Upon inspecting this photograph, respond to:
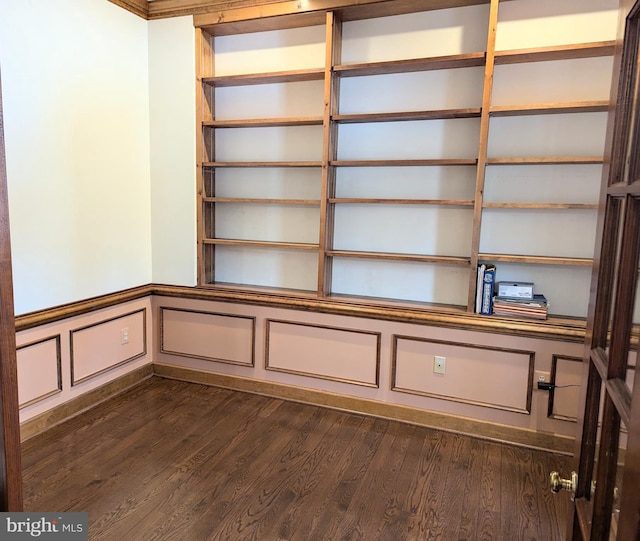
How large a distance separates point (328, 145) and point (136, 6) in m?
1.67

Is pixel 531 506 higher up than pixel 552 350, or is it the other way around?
pixel 552 350

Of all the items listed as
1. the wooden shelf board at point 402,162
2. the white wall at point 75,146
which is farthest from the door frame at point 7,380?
the wooden shelf board at point 402,162

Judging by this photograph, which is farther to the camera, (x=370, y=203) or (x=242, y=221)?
(x=242, y=221)

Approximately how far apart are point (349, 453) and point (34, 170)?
2366mm

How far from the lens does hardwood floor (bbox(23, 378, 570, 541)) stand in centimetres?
201

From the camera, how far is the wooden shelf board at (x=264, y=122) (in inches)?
120

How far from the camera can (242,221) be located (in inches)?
137

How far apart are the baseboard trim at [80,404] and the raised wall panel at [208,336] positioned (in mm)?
266

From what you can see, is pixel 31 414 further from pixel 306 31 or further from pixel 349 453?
pixel 306 31

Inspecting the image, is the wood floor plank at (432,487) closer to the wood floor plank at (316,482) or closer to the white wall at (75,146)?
the wood floor plank at (316,482)

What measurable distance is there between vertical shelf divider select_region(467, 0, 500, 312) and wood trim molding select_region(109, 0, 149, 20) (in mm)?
2314

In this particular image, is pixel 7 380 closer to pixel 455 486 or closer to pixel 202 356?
pixel 455 486

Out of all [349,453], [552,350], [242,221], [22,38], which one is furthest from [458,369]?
[22,38]

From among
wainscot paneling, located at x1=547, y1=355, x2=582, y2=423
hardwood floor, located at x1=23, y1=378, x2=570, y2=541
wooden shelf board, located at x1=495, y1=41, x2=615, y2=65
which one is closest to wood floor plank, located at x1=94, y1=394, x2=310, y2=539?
hardwood floor, located at x1=23, y1=378, x2=570, y2=541
